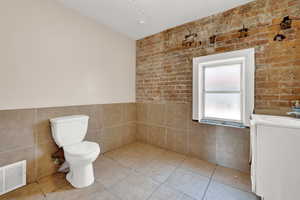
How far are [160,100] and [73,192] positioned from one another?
191 cm

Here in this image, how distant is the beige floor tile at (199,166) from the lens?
73.4 inches

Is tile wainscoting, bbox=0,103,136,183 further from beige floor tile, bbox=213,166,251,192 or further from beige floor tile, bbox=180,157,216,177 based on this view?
beige floor tile, bbox=213,166,251,192

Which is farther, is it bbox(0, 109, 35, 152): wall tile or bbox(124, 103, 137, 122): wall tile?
bbox(124, 103, 137, 122): wall tile

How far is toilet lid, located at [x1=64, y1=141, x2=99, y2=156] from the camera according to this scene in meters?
1.55

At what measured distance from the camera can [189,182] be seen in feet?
5.44

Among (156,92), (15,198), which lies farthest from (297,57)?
(15,198)

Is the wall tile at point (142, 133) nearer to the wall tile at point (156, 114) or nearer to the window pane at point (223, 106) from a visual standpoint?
the wall tile at point (156, 114)

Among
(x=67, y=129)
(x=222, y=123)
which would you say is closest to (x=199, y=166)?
(x=222, y=123)

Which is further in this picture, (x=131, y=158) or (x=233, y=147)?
(x=131, y=158)

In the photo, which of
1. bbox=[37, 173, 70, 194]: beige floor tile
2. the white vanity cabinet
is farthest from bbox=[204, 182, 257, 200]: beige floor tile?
bbox=[37, 173, 70, 194]: beige floor tile

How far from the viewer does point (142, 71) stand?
116 inches

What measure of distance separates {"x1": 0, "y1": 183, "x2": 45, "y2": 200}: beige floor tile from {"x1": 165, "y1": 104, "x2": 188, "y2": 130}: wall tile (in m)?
2.01

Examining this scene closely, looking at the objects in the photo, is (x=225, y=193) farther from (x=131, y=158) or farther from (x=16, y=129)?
(x=16, y=129)

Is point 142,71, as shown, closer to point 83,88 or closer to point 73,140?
point 83,88
